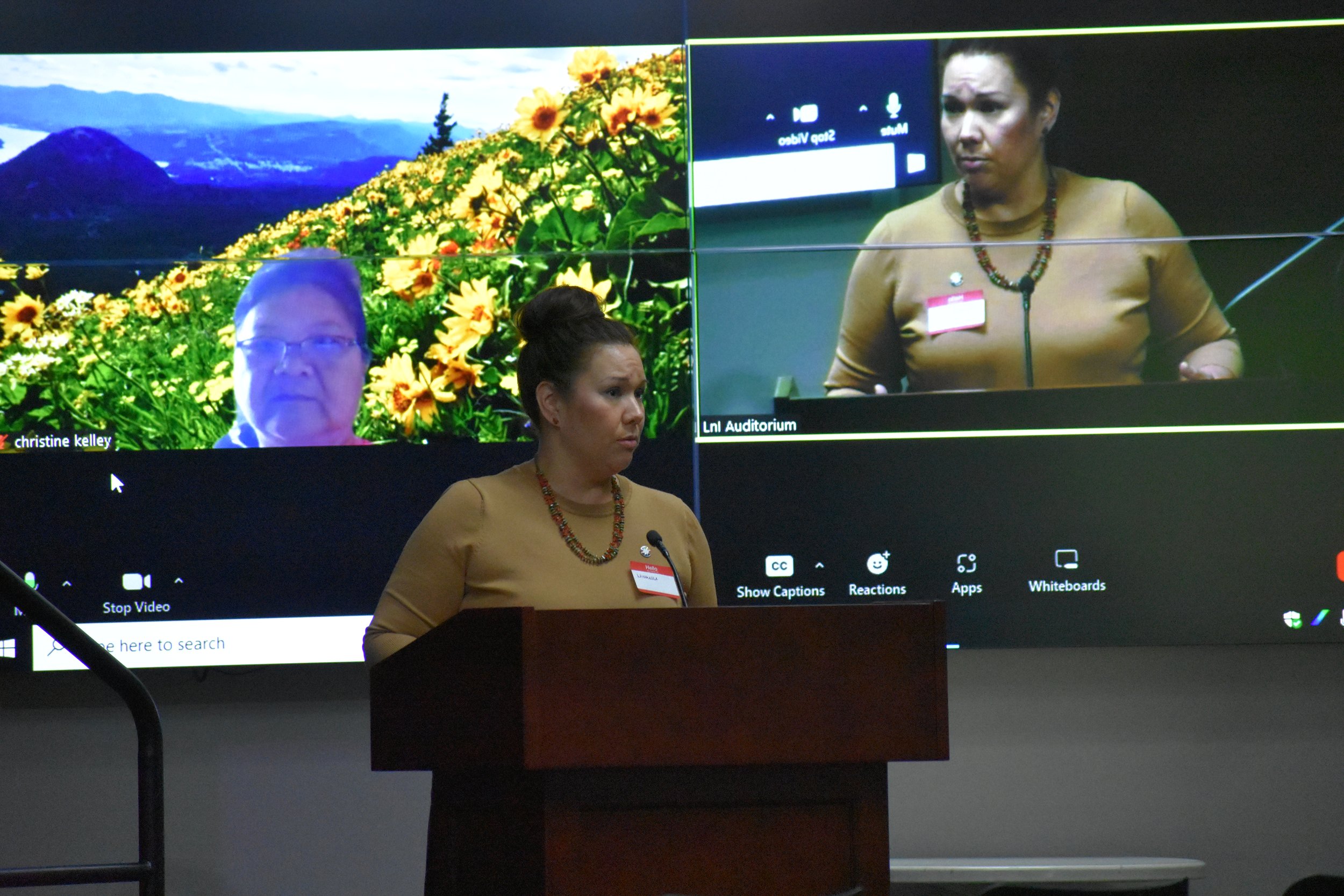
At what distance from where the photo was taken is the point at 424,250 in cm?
332

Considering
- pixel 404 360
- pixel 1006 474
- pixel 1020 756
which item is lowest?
pixel 1020 756

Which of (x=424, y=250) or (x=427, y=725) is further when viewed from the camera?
(x=424, y=250)

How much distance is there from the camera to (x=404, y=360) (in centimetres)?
329

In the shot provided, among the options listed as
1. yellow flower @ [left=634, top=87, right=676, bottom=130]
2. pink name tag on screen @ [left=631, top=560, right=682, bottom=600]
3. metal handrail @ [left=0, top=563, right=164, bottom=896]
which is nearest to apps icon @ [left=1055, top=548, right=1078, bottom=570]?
yellow flower @ [left=634, top=87, right=676, bottom=130]

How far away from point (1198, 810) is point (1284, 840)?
221 millimetres

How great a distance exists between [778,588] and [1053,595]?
2.13ft

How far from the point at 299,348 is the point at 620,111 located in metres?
0.97

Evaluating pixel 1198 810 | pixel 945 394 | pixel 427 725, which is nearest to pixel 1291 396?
pixel 945 394

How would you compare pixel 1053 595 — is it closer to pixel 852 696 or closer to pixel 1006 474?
pixel 1006 474

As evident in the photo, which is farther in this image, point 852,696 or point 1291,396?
point 1291,396

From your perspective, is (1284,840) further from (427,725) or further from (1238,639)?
(427,725)

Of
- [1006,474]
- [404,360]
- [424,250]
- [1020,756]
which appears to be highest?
[424,250]

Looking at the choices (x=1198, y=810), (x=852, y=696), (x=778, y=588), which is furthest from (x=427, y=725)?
(x=1198, y=810)

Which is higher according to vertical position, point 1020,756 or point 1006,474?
point 1006,474
